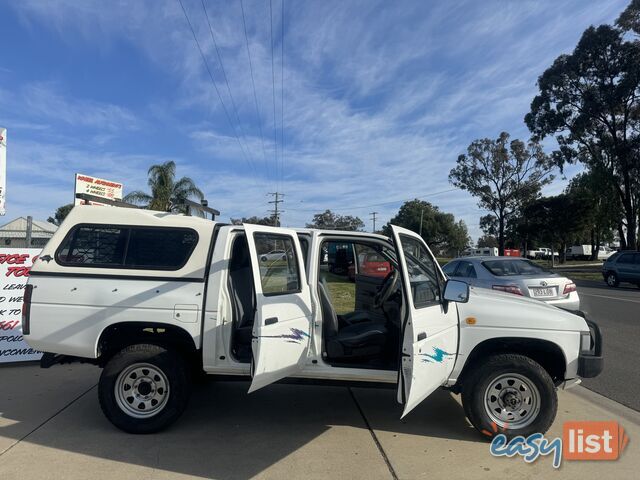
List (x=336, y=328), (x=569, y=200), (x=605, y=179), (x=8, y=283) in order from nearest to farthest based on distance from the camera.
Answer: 1. (x=336, y=328)
2. (x=8, y=283)
3. (x=605, y=179)
4. (x=569, y=200)

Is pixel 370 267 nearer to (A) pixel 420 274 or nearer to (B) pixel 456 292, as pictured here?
(A) pixel 420 274

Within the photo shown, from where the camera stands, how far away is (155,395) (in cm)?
438

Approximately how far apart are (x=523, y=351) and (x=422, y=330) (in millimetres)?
1295

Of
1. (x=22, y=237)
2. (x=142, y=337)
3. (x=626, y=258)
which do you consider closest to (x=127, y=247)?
(x=142, y=337)

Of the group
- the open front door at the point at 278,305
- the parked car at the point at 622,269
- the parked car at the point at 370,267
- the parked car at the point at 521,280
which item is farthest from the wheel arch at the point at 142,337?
the parked car at the point at 622,269

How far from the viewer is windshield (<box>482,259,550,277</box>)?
9.29 m

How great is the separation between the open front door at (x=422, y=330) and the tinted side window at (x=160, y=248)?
6.45 feet

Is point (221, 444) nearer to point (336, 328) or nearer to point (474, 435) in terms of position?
point (336, 328)

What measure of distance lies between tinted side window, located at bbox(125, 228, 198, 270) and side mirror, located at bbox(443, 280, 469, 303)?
7.68 feet

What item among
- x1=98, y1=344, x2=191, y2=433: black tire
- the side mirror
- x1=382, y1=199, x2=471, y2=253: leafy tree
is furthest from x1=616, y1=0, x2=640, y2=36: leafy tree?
x1=382, y1=199, x2=471, y2=253: leafy tree

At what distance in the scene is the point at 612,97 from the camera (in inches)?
1061

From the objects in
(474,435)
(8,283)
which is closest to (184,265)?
(474,435)

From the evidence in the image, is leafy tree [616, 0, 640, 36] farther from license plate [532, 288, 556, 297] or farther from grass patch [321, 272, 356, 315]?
grass patch [321, 272, 356, 315]

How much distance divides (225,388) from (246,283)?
1667mm
